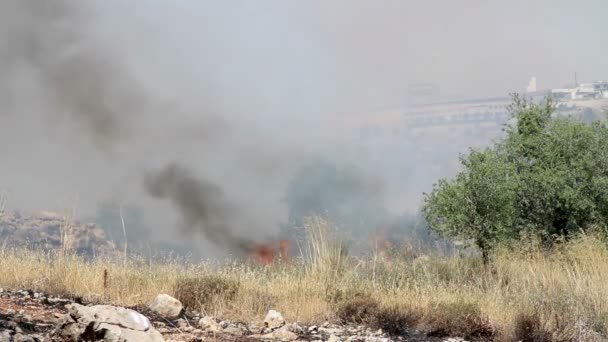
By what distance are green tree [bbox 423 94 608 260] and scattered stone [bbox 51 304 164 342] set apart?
50.8 ft

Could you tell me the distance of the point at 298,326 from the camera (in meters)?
11.8

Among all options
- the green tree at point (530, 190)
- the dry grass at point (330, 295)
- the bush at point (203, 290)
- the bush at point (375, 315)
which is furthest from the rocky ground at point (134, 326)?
the green tree at point (530, 190)

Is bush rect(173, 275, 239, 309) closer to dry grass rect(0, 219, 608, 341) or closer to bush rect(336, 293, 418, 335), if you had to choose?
dry grass rect(0, 219, 608, 341)

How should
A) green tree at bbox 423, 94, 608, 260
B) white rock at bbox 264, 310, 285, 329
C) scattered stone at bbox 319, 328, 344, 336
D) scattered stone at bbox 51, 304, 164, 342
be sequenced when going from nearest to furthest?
scattered stone at bbox 51, 304, 164, 342 → white rock at bbox 264, 310, 285, 329 → scattered stone at bbox 319, 328, 344, 336 → green tree at bbox 423, 94, 608, 260

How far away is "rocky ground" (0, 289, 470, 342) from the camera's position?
7.50 m

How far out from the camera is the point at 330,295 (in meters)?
13.4

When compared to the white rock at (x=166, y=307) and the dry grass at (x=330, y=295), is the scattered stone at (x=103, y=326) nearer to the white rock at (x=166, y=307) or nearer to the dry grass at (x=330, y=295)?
the white rock at (x=166, y=307)

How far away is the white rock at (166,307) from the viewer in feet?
37.3

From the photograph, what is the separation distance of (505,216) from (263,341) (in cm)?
1424

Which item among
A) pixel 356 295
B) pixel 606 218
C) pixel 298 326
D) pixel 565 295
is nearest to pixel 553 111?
pixel 606 218

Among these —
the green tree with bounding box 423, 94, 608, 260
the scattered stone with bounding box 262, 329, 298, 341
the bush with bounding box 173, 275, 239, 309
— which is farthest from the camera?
the green tree with bounding box 423, 94, 608, 260

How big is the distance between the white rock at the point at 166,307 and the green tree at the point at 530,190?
12.2m

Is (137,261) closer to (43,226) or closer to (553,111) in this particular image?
(553,111)

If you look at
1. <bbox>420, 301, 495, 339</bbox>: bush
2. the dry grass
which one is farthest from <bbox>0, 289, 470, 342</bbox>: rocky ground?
the dry grass
